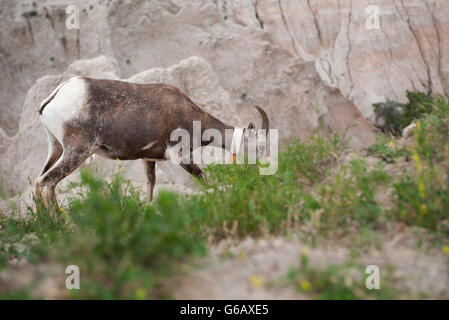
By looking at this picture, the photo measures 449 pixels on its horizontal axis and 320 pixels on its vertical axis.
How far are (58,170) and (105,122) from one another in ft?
2.33

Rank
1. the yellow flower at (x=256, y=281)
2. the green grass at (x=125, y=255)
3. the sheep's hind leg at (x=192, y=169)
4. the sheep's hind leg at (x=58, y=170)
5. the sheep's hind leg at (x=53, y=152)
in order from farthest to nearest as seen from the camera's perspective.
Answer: the sheep's hind leg at (x=192, y=169), the sheep's hind leg at (x=53, y=152), the sheep's hind leg at (x=58, y=170), the yellow flower at (x=256, y=281), the green grass at (x=125, y=255)

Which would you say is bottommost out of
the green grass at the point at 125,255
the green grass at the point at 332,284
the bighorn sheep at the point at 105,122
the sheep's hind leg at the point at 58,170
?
the green grass at the point at 332,284

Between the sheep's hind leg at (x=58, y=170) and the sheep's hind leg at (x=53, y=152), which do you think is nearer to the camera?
the sheep's hind leg at (x=58, y=170)

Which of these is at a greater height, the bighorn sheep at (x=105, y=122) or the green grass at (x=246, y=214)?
the bighorn sheep at (x=105, y=122)

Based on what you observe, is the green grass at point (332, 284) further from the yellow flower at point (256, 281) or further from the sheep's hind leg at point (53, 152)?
the sheep's hind leg at point (53, 152)

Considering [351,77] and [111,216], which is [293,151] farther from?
[351,77]

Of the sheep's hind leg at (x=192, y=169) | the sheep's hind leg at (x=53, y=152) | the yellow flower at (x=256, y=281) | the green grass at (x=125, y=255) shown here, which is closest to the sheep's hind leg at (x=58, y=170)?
the sheep's hind leg at (x=53, y=152)

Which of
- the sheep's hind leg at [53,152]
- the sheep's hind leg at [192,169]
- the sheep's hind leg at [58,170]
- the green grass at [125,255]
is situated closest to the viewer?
the green grass at [125,255]

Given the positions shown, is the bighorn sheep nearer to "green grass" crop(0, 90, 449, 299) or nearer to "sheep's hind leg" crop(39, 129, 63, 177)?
"sheep's hind leg" crop(39, 129, 63, 177)

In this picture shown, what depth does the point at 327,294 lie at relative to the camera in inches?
117

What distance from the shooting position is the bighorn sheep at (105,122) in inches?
221

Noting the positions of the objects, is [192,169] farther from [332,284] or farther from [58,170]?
[332,284]

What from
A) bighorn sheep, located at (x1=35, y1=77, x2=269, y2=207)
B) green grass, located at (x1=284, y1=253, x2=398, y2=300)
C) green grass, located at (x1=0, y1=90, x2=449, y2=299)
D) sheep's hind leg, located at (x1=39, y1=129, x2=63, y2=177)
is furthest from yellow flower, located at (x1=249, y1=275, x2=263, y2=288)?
sheep's hind leg, located at (x1=39, y1=129, x2=63, y2=177)
